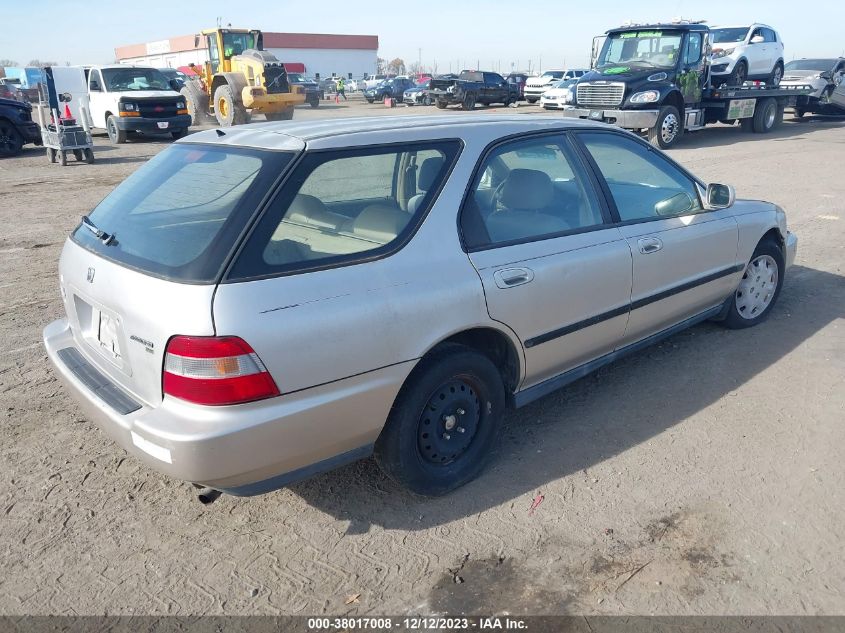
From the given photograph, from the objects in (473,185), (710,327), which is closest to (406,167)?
(473,185)

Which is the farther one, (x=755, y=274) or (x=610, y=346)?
(x=755, y=274)

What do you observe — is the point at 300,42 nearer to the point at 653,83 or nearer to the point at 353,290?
the point at 653,83

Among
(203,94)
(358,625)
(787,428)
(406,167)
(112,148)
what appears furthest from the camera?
(203,94)

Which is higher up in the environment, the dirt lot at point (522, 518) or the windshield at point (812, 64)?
the windshield at point (812, 64)

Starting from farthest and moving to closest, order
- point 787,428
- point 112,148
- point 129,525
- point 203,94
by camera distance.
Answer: point 203,94 → point 112,148 → point 787,428 → point 129,525

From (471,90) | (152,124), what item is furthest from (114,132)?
(471,90)

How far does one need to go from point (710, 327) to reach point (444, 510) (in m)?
3.04

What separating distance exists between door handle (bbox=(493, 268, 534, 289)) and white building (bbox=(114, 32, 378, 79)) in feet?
267

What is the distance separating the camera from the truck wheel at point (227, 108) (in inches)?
781

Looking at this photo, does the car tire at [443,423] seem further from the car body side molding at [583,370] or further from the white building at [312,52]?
the white building at [312,52]

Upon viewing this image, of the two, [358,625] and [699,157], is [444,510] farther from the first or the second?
[699,157]

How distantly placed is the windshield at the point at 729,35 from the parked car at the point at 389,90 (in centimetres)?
2638

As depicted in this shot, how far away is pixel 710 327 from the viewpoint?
5.12 m

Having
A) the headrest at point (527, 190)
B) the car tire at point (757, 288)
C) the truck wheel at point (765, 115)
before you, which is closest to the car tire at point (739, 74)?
the truck wheel at point (765, 115)
